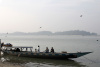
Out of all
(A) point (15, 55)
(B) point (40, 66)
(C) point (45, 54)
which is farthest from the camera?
(A) point (15, 55)

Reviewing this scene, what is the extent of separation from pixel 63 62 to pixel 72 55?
1993 mm

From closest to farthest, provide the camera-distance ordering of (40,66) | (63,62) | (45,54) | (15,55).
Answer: (40,66) < (63,62) < (45,54) < (15,55)

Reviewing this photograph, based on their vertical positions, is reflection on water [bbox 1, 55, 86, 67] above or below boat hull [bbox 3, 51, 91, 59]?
below

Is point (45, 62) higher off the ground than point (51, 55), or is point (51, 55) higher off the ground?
point (51, 55)

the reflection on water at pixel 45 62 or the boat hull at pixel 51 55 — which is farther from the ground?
the boat hull at pixel 51 55

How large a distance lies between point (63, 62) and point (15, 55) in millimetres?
9946

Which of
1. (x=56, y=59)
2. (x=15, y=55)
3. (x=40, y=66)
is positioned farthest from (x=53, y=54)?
(x=15, y=55)

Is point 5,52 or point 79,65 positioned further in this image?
point 5,52

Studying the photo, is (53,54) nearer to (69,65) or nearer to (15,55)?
(69,65)

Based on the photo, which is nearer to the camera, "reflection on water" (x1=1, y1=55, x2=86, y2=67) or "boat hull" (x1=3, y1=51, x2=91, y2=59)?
"reflection on water" (x1=1, y1=55, x2=86, y2=67)

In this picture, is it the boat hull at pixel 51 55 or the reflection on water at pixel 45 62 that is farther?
the boat hull at pixel 51 55

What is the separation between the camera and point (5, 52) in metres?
28.5

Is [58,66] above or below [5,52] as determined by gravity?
below

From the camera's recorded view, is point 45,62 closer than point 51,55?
Yes
